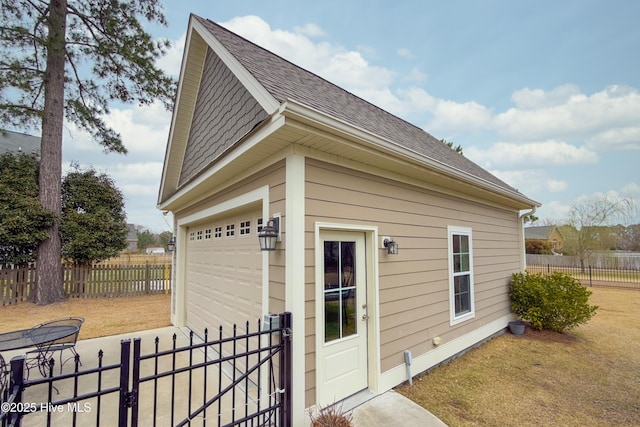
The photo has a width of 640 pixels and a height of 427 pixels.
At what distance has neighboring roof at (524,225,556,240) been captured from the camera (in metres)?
34.2

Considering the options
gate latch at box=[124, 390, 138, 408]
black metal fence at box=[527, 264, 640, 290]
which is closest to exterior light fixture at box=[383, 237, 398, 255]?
gate latch at box=[124, 390, 138, 408]

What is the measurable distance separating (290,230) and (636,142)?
2008cm

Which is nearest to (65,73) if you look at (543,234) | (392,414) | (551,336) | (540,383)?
(392,414)

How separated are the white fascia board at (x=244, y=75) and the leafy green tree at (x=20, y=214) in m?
9.18

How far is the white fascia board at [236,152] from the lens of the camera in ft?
8.88

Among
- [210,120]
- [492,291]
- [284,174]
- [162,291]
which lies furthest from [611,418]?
[162,291]

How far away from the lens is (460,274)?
550 centimetres

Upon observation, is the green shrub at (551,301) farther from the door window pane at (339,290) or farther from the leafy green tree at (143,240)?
the leafy green tree at (143,240)

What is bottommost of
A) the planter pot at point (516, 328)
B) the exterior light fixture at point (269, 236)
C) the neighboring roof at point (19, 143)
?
the planter pot at point (516, 328)

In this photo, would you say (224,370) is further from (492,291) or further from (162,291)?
(162,291)

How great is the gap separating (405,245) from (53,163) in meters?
12.0

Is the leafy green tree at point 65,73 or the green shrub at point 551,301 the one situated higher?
the leafy green tree at point 65,73

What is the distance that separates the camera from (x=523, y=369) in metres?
4.69

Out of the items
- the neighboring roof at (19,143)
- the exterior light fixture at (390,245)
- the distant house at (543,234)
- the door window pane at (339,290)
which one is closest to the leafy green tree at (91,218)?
the neighboring roof at (19,143)
